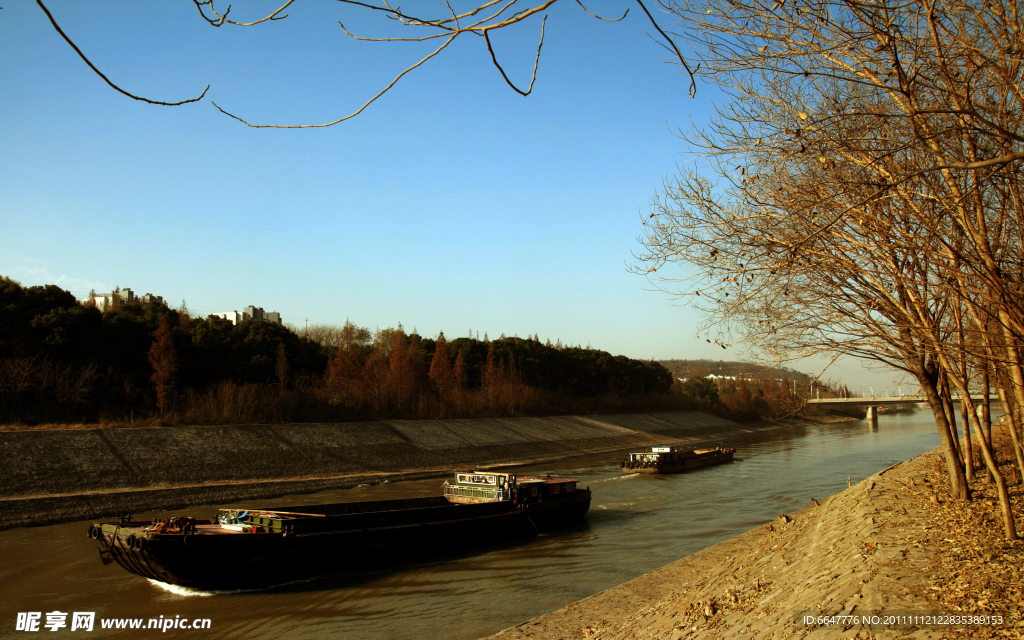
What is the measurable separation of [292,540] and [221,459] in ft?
72.1

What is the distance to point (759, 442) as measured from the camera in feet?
229

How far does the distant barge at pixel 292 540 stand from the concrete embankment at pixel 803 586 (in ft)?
23.6

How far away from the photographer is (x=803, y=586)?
29.3 feet

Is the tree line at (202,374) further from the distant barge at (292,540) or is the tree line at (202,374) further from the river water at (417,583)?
the distant barge at (292,540)

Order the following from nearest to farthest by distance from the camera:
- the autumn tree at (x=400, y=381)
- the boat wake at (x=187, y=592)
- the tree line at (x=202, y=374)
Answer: the boat wake at (x=187, y=592) → the tree line at (x=202, y=374) → the autumn tree at (x=400, y=381)

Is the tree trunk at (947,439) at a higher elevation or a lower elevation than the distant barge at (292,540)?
higher

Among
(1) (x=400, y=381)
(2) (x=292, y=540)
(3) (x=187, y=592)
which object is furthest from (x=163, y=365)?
(2) (x=292, y=540)

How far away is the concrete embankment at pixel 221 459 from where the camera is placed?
27.2 metres

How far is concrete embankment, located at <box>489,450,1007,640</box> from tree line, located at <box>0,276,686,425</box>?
118ft

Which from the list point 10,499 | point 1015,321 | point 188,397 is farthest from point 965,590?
point 188,397

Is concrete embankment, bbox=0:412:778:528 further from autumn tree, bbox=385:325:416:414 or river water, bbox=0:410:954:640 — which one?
autumn tree, bbox=385:325:416:414

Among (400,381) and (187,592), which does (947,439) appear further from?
(400,381)

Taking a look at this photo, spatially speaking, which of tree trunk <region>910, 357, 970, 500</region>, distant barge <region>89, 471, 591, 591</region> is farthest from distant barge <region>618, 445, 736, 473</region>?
tree trunk <region>910, 357, 970, 500</region>

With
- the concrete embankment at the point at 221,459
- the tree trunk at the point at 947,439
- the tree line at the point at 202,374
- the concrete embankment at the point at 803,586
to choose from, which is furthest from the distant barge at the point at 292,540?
the tree line at the point at 202,374
